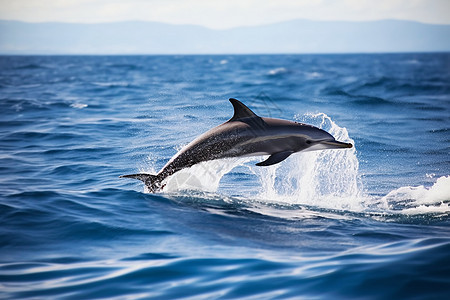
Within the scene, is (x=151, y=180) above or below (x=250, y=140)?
below

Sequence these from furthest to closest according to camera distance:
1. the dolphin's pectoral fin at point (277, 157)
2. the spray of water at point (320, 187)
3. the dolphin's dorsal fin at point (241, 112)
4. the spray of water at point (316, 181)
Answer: the spray of water at point (316, 181) < the spray of water at point (320, 187) < the dolphin's dorsal fin at point (241, 112) < the dolphin's pectoral fin at point (277, 157)

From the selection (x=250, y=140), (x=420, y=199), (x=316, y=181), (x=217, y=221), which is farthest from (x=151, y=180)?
(x=420, y=199)

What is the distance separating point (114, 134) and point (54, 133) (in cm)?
181

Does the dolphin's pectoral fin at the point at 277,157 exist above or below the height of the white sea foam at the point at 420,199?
above

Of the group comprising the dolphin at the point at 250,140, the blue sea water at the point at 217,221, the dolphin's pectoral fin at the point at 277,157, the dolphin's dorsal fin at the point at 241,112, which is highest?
the dolphin's dorsal fin at the point at 241,112

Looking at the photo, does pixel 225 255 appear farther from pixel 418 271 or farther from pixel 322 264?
pixel 418 271

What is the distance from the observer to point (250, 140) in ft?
25.7

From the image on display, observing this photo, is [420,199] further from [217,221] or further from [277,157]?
[217,221]

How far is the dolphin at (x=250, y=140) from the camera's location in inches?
309

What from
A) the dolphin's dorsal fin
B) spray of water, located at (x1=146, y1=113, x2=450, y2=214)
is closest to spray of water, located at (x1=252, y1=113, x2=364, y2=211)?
spray of water, located at (x1=146, y1=113, x2=450, y2=214)

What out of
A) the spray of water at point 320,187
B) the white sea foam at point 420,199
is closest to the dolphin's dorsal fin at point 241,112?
the spray of water at point 320,187

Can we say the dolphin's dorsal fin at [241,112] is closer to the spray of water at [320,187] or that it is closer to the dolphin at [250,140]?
the dolphin at [250,140]

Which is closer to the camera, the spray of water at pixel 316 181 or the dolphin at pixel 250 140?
the dolphin at pixel 250 140

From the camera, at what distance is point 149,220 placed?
24.2 ft
